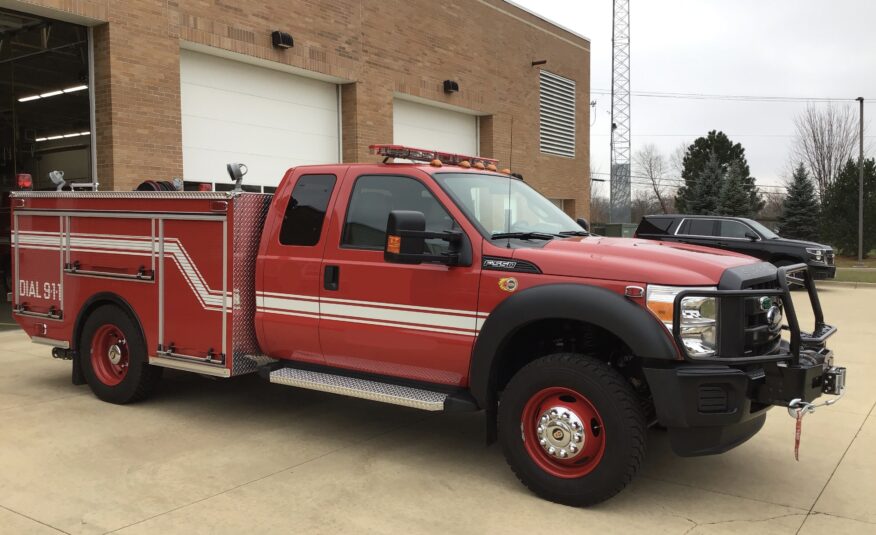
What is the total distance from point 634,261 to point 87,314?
506cm

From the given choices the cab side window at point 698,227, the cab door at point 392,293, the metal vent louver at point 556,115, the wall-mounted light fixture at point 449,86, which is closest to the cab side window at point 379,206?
the cab door at point 392,293

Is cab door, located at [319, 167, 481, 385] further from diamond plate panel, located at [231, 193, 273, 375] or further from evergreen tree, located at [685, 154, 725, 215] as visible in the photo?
evergreen tree, located at [685, 154, 725, 215]

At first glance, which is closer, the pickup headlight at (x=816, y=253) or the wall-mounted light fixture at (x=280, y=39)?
the wall-mounted light fixture at (x=280, y=39)

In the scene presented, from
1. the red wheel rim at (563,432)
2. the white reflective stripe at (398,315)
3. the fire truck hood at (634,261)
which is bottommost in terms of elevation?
the red wheel rim at (563,432)

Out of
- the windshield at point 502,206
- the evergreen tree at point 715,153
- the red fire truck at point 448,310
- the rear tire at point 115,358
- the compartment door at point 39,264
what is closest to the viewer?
the red fire truck at point 448,310

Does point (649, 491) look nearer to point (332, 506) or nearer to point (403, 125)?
point (332, 506)

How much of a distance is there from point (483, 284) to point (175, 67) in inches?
365

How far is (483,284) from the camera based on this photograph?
467 cm

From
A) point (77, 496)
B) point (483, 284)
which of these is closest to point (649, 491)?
point (483, 284)

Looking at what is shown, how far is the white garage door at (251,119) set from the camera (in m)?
12.9

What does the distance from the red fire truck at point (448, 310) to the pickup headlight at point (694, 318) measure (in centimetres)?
1

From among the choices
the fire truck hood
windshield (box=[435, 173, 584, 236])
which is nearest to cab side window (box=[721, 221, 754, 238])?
windshield (box=[435, 173, 584, 236])

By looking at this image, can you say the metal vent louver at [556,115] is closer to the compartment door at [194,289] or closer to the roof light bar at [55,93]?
the roof light bar at [55,93]

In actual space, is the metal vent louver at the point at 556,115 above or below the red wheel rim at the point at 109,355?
above
